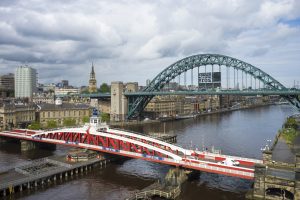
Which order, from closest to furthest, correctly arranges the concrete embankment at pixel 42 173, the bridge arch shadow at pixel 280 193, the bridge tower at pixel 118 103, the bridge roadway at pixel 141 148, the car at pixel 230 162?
the bridge arch shadow at pixel 280 193, the bridge roadway at pixel 141 148, the concrete embankment at pixel 42 173, the car at pixel 230 162, the bridge tower at pixel 118 103

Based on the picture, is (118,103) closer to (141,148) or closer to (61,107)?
(61,107)

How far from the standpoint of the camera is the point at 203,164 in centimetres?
3456

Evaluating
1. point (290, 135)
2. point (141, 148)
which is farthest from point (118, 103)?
point (141, 148)

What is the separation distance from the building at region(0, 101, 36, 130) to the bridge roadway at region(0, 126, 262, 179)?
51.2 ft

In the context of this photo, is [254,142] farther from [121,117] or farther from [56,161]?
[121,117]

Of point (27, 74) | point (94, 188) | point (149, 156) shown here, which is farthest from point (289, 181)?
point (27, 74)

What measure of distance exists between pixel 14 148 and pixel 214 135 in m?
40.5

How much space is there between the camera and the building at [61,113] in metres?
83.4

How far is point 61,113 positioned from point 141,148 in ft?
161

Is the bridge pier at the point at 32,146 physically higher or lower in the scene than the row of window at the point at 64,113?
lower

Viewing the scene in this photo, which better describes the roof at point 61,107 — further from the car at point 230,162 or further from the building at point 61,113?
the car at point 230,162

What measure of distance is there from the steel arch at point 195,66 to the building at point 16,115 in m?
32.0

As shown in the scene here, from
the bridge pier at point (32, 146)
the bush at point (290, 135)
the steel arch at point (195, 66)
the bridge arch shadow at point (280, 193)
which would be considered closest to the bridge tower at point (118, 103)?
the steel arch at point (195, 66)

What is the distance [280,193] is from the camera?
2973cm
